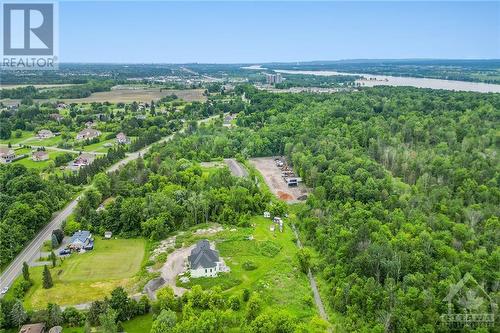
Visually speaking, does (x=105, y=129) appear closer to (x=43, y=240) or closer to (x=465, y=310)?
(x=43, y=240)

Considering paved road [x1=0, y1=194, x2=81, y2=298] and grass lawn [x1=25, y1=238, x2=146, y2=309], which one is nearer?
grass lawn [x1=25, y1=238, x2=146, y2=309]

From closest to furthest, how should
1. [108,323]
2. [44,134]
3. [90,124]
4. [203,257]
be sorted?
[108,323]
[203,257]
[44,134]
[90,124]

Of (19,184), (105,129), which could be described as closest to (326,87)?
(105,129)

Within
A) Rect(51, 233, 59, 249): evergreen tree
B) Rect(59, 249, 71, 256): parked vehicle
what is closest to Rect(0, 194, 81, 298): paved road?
Rect(51, 233, 59, 249): evergreen tree

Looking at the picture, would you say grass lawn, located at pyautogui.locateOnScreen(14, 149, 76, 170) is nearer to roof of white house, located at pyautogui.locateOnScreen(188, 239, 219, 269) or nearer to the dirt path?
the dirt path

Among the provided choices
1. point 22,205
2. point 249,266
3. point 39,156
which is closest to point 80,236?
point 22,205

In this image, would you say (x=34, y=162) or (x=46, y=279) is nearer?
(x=46, y=279)

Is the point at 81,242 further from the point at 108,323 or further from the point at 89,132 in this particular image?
the point at 89,132
